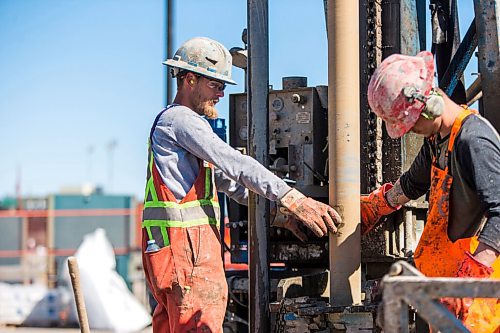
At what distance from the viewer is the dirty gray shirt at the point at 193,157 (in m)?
4.07

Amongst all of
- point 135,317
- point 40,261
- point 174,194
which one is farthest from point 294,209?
point 40,261

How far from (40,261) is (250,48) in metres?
13.0

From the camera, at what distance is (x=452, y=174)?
3.64 meters

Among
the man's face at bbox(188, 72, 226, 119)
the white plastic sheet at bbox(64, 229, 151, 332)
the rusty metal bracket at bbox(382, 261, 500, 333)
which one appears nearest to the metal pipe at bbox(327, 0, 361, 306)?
the man's face at bbox(188, 72, 226, 119)

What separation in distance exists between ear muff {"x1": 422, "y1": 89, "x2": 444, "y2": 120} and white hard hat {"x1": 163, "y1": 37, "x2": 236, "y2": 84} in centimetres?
119

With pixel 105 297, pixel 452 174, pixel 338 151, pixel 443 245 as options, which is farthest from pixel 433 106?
pixel 105 297

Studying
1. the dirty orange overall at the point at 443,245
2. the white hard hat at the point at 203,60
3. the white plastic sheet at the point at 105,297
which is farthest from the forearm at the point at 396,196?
the white plastic sheet at the point at 105,297

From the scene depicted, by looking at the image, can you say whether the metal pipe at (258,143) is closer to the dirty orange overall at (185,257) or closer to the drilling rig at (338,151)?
the drilling rig at (338,151)

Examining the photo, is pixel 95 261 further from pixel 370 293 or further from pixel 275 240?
pixel 370 293

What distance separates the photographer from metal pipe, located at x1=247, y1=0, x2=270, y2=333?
4.46m

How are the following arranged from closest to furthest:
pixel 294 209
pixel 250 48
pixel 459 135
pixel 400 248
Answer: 1. pixel 459 135
2. pixel 294 209
3. pixel 250 48
4. pixel 400 248

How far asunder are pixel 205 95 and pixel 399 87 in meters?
1.19

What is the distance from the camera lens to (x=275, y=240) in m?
5.11

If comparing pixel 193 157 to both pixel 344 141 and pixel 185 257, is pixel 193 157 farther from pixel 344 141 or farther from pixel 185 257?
pixel 344 141
